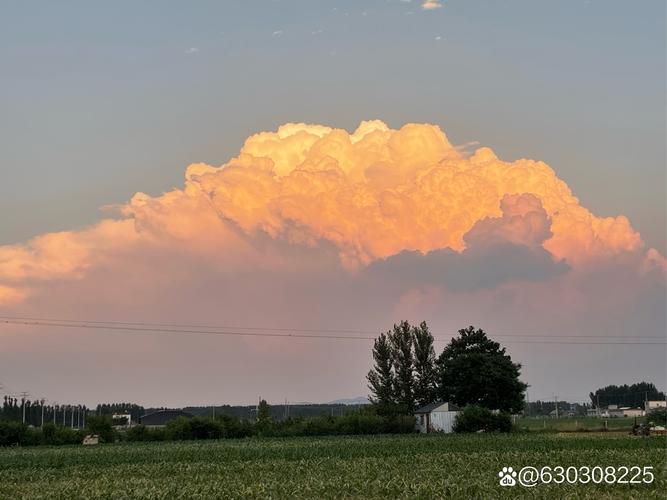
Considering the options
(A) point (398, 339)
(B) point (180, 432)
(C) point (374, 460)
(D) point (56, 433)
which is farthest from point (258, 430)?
(C) point (374, 460)

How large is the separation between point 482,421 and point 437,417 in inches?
408

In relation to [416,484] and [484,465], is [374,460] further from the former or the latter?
[416,484]

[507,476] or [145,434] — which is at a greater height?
[507,476]

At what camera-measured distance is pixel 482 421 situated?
299 ft

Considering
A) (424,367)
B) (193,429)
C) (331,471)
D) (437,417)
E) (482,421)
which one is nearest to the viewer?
(331,471)

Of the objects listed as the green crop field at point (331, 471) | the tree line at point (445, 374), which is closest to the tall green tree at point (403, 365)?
the tree line at point (445, 374)

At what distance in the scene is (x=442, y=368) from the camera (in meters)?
111

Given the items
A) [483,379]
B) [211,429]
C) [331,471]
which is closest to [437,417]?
[483,379]

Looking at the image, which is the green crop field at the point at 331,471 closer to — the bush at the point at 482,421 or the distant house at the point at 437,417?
the bush at the point at 482,421

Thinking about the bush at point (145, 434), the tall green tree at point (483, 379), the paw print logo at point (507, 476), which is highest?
the tall green tree at point (483, 379)

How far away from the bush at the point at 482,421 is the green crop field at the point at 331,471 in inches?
1194

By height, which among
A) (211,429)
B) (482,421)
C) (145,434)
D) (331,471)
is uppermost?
(482,421)

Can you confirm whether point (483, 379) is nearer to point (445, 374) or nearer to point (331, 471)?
point (445, 374)

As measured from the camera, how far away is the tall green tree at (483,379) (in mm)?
104438
